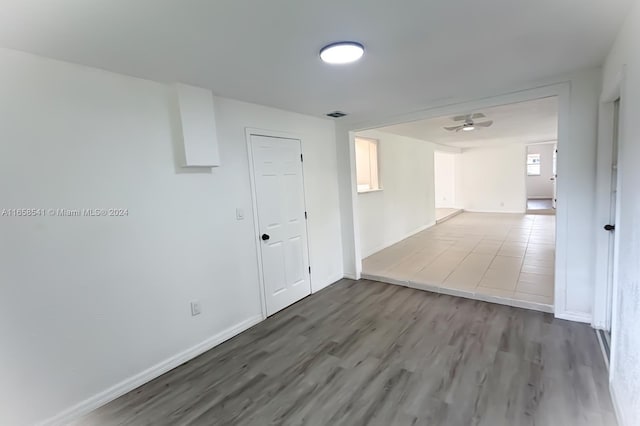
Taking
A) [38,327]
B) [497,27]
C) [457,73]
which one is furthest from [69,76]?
[457,73]

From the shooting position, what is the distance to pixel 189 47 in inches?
72.2

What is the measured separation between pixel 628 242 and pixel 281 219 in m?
2.88

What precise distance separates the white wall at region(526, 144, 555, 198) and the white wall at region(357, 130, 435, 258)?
713 cm

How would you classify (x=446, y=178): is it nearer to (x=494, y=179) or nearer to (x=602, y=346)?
(x=494, y=179)

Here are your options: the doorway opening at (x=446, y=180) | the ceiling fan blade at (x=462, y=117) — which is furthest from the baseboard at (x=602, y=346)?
the doorway opening at (x=446, y=180)

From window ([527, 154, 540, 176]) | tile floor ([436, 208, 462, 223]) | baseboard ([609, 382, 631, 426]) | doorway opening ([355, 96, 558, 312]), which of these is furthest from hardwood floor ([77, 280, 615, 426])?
window ([527, 154, 540, 176])

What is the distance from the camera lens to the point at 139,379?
232 cm

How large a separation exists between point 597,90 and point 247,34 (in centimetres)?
292

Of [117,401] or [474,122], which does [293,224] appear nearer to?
[117,401]

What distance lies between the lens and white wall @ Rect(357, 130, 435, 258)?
5.38m

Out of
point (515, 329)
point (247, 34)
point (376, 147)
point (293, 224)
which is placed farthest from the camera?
point (376, 147)

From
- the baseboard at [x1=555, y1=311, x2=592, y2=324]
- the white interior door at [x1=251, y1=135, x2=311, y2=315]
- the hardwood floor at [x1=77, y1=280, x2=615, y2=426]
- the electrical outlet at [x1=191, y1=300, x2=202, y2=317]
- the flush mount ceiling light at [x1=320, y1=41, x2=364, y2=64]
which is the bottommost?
the hardwood floor at [x1=77, y1=280, x2=615, y2=426]

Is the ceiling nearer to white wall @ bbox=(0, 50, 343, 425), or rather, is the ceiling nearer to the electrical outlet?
white wall @ bbox=(0, 50, 343, 425)

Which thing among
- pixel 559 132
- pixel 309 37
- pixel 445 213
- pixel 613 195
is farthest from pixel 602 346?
pixel 445 213
